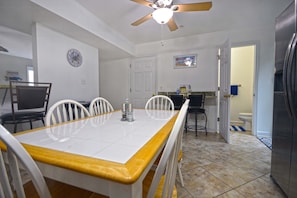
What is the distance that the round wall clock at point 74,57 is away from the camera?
2791mm

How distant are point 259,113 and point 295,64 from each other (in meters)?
2.40

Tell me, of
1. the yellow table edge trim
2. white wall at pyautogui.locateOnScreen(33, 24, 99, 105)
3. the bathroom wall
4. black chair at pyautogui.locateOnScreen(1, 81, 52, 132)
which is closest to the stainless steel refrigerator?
the yellow table edge trim

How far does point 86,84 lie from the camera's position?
3.24 metres

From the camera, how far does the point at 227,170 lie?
1706mm

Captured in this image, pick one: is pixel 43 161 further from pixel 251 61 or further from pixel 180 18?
pixel 251 61

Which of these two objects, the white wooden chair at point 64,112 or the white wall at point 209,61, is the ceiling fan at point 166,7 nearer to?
the white wooden chair at point 64,112

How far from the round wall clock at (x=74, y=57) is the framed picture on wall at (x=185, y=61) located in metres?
2.40

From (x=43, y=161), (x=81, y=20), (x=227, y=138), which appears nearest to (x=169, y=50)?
(x=81, y=20)

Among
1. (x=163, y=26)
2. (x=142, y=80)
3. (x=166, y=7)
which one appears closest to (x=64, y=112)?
(x=166, y=7)

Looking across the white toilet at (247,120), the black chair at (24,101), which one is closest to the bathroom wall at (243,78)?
the white toilet at (247,120)

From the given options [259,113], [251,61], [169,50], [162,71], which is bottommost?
[259,113]

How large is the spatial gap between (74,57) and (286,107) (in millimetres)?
3383

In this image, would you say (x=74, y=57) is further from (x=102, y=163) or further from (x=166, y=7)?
(x=102, y=163)

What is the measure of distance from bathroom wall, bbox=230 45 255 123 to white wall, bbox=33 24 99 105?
402cm
